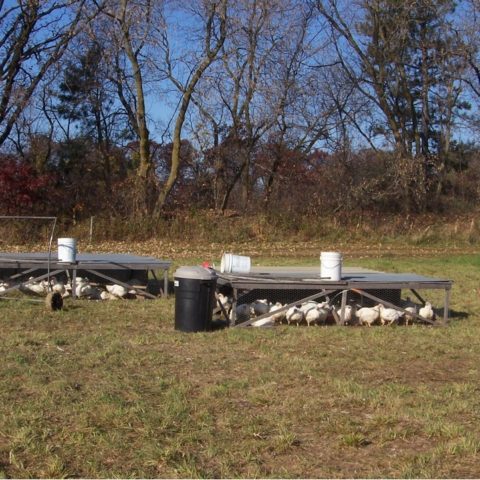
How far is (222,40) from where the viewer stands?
31.2 metres

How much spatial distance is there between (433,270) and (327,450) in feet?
47.6

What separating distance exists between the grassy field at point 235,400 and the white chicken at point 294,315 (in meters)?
0.43

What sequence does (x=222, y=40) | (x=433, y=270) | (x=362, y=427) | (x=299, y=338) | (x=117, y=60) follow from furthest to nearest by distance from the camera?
1. (x=117, y=60)
2. (x=222, y=40)
3. (x=433, y=270)
4. (x=299, y=338)
5. (x=362, y=427)

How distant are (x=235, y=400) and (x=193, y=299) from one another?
11.1ft

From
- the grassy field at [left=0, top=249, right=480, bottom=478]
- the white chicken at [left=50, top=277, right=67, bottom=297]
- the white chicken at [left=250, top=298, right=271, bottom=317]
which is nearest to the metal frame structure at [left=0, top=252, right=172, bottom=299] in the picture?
the white chicken at [left=50, top=277, right=67, bottom=297]

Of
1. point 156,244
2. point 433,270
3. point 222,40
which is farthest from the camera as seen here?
point 222,40

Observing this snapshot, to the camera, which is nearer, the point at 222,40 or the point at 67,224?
the point at 67,224

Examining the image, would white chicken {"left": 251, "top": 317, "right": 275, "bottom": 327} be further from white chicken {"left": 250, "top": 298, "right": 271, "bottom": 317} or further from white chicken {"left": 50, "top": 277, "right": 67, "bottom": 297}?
white chicken {"left": 50, "top": 277, "right": 67, "bottom": 297}

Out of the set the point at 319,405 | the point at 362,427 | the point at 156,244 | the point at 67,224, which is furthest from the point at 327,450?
the point at 67,224

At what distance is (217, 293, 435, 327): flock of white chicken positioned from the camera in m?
10.6

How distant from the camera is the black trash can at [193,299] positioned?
9648 millimetres

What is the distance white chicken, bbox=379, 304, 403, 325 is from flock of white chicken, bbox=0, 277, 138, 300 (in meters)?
4.56

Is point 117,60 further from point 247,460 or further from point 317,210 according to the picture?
point 247,460

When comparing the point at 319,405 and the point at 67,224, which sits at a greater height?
the point at 67,224
